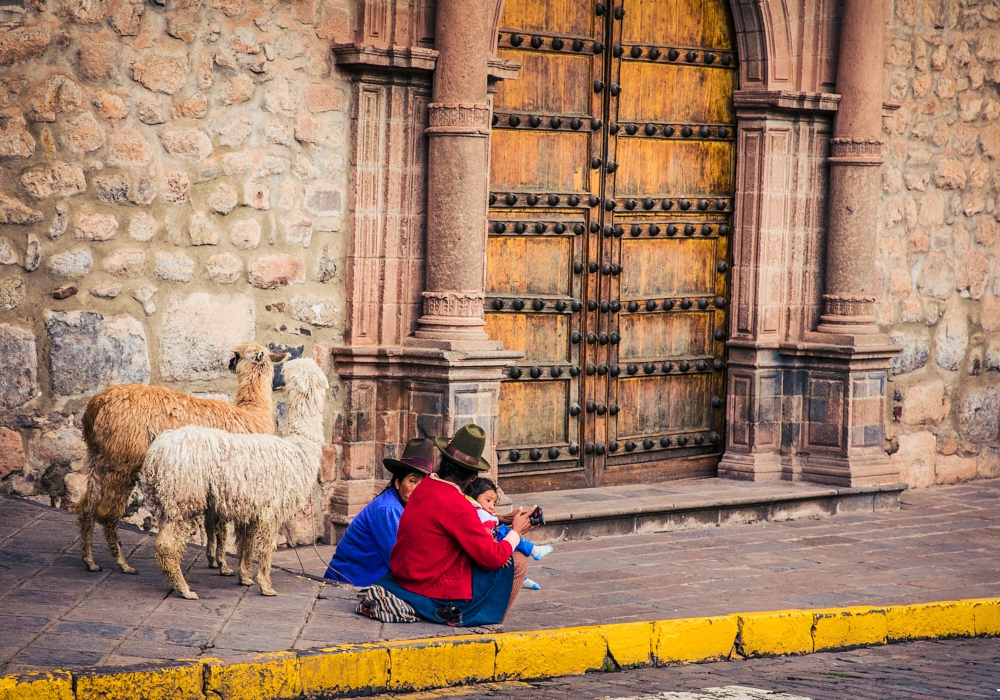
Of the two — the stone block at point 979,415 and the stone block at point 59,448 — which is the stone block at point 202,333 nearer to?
the stone block at point 59,448

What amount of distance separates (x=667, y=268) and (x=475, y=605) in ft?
14.5

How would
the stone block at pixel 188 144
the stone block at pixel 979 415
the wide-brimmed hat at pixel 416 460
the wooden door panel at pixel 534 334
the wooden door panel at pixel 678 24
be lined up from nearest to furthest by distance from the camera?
1. the wide-brimmed hat at pixel 416 460
2. the stone block at pixel 188 144
3. the wooden door panel at pixel 534 334
4. the wooden door panel at pixel 678 24
5. the stone block at pixel 979 415

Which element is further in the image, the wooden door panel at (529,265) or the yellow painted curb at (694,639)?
the wooden door panel at (529,265)

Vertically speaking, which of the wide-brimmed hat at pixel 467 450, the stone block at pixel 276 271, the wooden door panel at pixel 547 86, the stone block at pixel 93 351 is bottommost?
the wide-brimmed hat at pixel 467 450

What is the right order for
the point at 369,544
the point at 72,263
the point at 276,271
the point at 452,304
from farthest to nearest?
the point at 452,304 < the point at 276,271 < the point at 72,263 < the point at 369,544

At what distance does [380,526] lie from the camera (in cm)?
667

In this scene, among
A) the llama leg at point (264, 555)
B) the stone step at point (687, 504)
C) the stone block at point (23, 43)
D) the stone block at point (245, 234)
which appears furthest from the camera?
the stone step at point (687, 504)

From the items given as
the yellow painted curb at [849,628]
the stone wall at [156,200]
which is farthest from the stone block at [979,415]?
the stone wall at [156,200]

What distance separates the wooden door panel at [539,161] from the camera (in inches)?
349

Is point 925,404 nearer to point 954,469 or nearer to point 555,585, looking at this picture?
point 954,469

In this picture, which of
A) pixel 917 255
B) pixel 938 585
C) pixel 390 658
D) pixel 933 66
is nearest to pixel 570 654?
pixel 390 658

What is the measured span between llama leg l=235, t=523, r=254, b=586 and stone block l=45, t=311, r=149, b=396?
1.57 meters

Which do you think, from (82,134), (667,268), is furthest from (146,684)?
(667,268)

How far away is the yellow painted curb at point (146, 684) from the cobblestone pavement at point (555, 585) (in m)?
0.14
